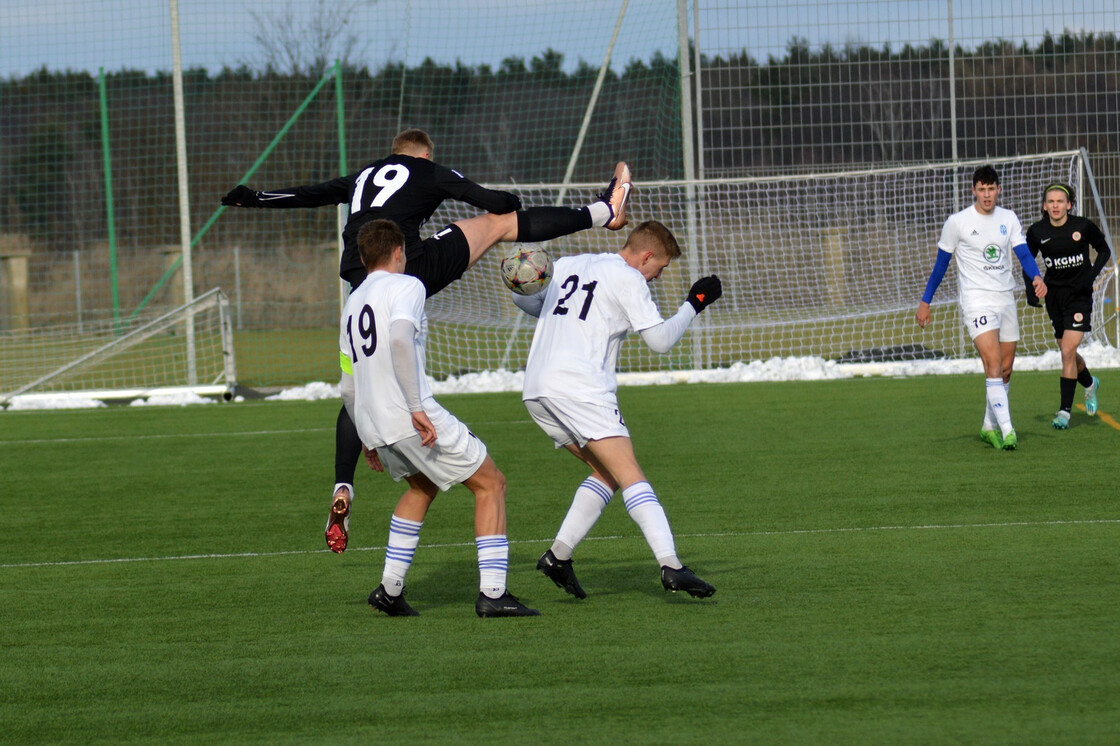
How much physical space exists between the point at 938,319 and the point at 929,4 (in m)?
4.96

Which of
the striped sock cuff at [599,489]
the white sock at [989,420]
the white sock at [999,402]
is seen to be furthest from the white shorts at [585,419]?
the white sock at [989,420]

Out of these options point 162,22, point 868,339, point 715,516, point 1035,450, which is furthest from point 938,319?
point 715,516

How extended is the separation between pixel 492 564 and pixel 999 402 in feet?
19.4

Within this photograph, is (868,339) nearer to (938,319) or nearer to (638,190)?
(938,319)

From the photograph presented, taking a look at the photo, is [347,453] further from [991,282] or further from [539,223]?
[991,282]

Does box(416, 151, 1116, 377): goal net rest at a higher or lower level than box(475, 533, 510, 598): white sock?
higher

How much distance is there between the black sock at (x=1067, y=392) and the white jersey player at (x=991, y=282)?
102 centimetres

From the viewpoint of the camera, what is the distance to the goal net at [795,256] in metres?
19.1

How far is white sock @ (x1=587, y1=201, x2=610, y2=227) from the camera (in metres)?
6.88

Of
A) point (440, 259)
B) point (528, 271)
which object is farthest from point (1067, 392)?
point (528, 271)

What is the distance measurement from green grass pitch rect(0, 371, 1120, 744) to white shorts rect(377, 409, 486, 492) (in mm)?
624

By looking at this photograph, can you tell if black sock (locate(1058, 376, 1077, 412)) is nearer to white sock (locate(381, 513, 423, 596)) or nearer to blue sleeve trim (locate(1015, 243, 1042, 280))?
blue sleeve trim (locate(1015, 243, 1042, 280))

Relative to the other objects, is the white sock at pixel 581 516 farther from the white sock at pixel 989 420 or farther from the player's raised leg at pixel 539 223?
the white sock at pixel 989 420

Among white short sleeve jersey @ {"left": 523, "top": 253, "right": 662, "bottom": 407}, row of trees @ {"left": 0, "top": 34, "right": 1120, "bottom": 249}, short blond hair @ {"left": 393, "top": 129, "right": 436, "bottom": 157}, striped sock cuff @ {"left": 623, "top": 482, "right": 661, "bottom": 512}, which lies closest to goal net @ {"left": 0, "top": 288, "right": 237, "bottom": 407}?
row of trees @ {"left": 0, "top": 34, "right": 1120, "bottom": 249}
